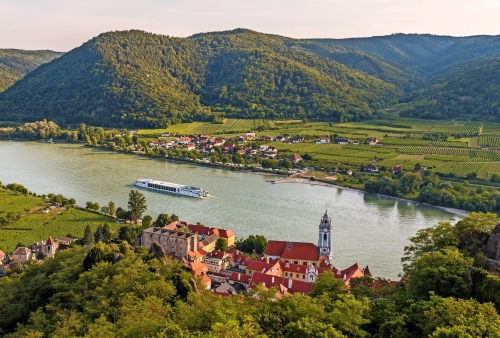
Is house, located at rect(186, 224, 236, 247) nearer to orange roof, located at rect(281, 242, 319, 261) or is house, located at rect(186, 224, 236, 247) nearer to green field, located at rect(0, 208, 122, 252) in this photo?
orange roof, located at rect(281, 242, 319, 261)

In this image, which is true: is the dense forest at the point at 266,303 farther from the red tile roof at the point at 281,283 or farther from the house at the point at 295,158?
the house at the point at 295,158

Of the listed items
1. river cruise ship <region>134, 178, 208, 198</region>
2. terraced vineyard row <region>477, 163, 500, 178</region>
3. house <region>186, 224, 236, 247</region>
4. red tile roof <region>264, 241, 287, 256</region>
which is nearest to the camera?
red tile roof <region>264, 241, 287, 256</region>

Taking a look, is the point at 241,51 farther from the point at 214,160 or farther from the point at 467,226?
the point at 467,226

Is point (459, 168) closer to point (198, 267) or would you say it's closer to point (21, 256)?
point (198, 267)

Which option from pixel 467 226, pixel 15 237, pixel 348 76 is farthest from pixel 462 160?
pixel 348 76

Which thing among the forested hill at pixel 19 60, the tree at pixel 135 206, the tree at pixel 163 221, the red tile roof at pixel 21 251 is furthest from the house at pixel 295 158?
the forested hill at pixel 19 60

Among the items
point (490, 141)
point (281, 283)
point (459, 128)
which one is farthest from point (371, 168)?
point (281, 283)

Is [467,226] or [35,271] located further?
[35,271]

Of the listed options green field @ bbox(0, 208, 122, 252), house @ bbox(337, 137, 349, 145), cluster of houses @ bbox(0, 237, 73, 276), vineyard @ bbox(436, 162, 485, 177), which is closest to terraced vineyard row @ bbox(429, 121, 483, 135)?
house @ bbox(337, 137, 349, 145)
